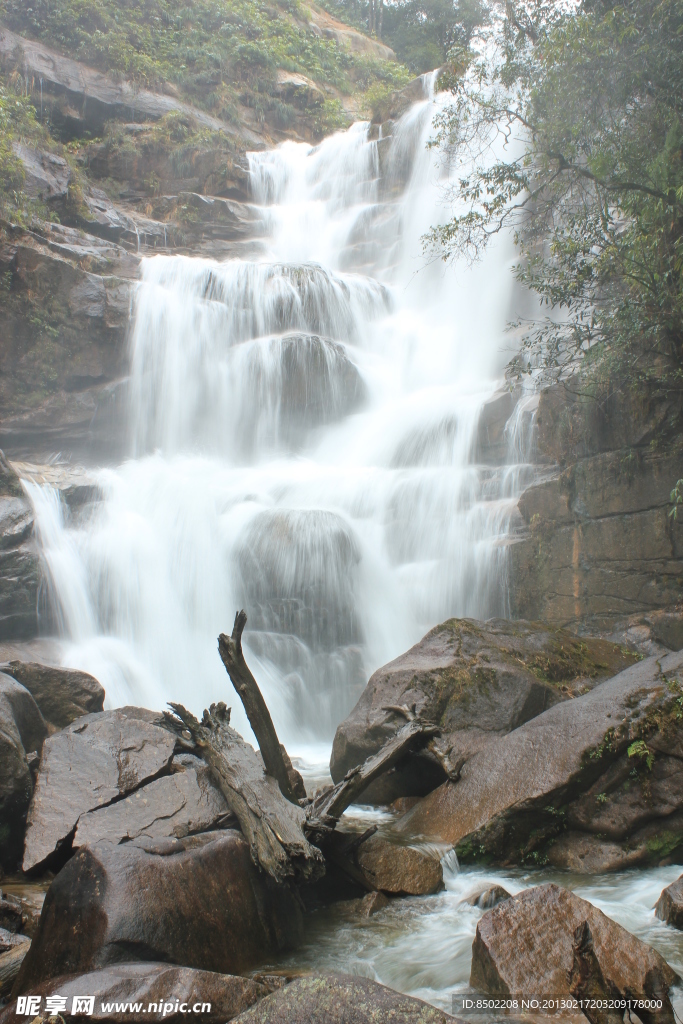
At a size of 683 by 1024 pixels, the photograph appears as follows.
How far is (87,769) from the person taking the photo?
4844 millimetres

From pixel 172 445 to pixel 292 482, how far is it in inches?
162

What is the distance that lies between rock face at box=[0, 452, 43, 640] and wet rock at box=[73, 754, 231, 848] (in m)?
6.32

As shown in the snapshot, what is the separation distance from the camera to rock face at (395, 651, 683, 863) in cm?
477

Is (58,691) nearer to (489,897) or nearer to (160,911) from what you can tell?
(160,911)

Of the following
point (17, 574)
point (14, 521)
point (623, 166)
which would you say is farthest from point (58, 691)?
point (623, 166)

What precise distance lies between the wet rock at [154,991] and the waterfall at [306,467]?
6723 millimetres

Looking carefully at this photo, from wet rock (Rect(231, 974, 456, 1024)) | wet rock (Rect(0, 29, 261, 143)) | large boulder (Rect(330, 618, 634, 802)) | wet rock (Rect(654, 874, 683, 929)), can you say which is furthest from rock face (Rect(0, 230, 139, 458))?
wet rock (Rect(654, 874, 683, 929))

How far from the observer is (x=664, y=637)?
867cm

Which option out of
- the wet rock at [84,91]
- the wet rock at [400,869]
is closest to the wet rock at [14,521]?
the wet rock at [400,869]

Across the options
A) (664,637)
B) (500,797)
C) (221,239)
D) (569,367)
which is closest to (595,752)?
(500,797)

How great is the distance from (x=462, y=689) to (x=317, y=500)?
7686mm

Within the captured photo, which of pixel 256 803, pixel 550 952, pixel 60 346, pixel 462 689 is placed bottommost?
pixel 550 952

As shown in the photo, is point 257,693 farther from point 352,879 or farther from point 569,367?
point 569,367
